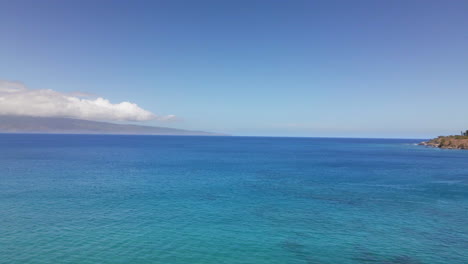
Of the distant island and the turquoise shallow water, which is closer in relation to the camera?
the turquoise shallow water

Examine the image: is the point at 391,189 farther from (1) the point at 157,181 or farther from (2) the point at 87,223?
(2) the point at 87,223

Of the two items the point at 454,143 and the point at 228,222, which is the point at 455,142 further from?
the point at 228,222

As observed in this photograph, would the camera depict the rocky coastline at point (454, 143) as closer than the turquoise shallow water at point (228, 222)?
No

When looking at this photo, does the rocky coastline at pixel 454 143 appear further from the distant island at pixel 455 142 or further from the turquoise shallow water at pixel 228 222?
the turquoise shallow water at pixel 228 222

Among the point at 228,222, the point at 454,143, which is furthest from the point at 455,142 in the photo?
the point at 228,222

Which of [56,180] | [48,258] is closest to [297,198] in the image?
[48,258]

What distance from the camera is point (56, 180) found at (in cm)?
5466

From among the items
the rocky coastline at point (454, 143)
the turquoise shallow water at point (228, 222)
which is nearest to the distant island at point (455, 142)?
the rocky coastline at point (454, 143)

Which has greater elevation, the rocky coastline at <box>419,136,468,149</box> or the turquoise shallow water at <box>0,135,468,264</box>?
the rocky coastline at <box>419,136,468,149</box>

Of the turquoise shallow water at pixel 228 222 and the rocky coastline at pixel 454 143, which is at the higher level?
the rocky coastline at pixel 454 143

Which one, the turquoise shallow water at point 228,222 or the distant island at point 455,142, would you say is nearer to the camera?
the turquoise shallow water at point 228,222

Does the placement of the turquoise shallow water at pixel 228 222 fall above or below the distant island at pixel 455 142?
below

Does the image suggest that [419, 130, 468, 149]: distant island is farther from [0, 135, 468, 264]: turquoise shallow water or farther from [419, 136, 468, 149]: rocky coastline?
[0, 135, 468, 264]: turquoise shallow water

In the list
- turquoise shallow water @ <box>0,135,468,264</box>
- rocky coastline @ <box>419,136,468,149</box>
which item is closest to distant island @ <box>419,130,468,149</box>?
rocky coastline @ <box>419,136,468,149</box>
